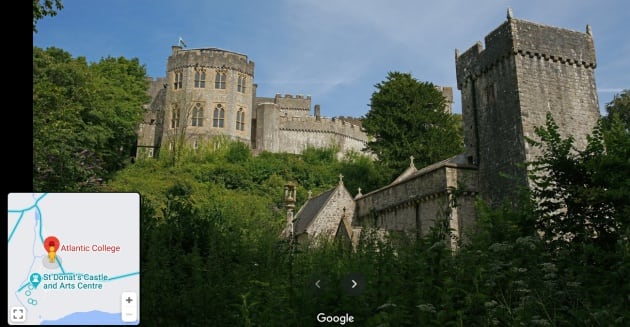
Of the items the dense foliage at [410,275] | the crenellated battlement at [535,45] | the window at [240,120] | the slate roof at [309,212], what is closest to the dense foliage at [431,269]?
the dense foliage at [410,275]

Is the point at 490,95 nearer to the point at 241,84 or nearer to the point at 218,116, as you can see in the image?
the point at 218,116

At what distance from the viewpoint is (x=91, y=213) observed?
4.20 metres

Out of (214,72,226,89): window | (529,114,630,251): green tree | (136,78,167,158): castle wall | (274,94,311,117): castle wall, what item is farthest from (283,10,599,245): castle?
(274,94,311,117): castle wall

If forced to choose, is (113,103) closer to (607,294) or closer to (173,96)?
(173,96)

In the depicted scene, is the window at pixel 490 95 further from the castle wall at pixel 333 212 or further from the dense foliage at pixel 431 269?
the dense foliage at pixel 431 269

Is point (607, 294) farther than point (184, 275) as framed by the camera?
No

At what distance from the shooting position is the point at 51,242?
13.5 ft

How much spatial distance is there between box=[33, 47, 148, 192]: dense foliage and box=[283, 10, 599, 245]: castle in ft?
32.8

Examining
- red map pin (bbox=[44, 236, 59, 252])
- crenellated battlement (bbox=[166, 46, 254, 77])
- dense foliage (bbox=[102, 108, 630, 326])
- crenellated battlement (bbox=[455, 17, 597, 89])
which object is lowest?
dense foliage (bbox=[102, 108, 630, 326])

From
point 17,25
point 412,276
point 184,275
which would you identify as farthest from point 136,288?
point 412,276

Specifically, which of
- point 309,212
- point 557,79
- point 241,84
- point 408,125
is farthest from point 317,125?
point 557,79

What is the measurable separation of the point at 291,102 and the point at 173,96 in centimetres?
2213

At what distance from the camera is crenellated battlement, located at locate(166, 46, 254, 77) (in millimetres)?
58531

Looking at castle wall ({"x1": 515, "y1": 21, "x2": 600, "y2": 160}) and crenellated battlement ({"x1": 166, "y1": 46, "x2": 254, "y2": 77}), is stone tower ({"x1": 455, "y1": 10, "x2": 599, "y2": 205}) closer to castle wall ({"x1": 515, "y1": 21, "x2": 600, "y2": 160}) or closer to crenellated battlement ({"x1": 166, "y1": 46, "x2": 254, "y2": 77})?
castle wall ({"x1": 515, "y1": 21, "x2": 600, "y2": 160})
